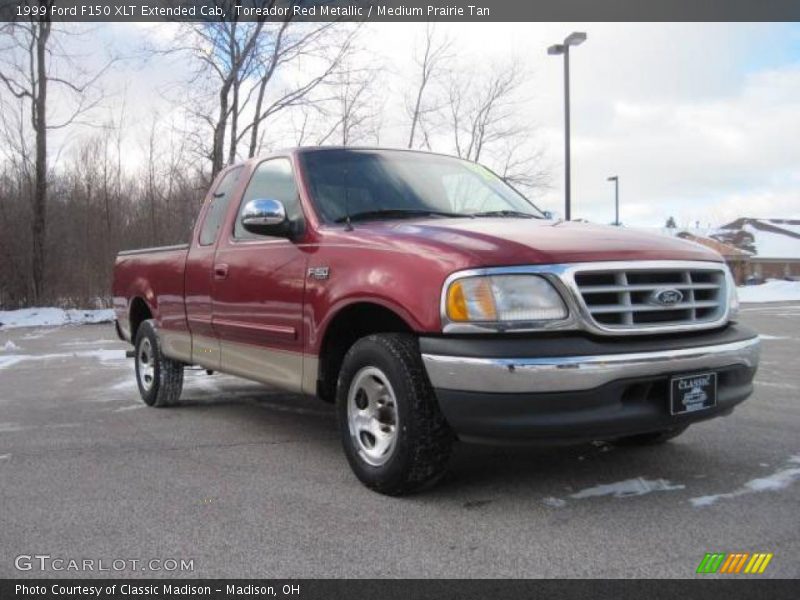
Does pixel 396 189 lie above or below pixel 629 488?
above

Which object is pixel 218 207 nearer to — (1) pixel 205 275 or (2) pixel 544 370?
(1) pixel 205 275

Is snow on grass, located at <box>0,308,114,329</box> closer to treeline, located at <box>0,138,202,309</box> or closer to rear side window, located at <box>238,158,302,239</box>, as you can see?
treeline, located at <box>0,138,202,309</box>

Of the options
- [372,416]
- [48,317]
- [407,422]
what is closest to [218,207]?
[372,416]

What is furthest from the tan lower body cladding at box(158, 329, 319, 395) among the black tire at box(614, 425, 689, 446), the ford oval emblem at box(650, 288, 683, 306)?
the black tire at box(614, 425, 689, 446)

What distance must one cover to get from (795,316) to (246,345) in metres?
15.5

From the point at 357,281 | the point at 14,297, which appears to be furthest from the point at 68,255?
the point at 357,281

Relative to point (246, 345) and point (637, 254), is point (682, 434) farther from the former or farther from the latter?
point (246, 345)

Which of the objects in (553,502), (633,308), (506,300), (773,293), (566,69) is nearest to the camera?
(506,300)

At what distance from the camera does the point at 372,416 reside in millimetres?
3855

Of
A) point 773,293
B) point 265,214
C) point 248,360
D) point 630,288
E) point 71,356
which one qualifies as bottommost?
point 773,293

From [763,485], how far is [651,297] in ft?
4.27

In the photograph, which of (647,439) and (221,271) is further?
(221,271)

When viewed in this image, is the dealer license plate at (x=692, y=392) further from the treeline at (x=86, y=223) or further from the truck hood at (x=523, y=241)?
the treeline at (x=86, y=223)

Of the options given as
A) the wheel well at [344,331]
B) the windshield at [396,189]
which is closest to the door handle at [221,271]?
the windshield at [396,189]
